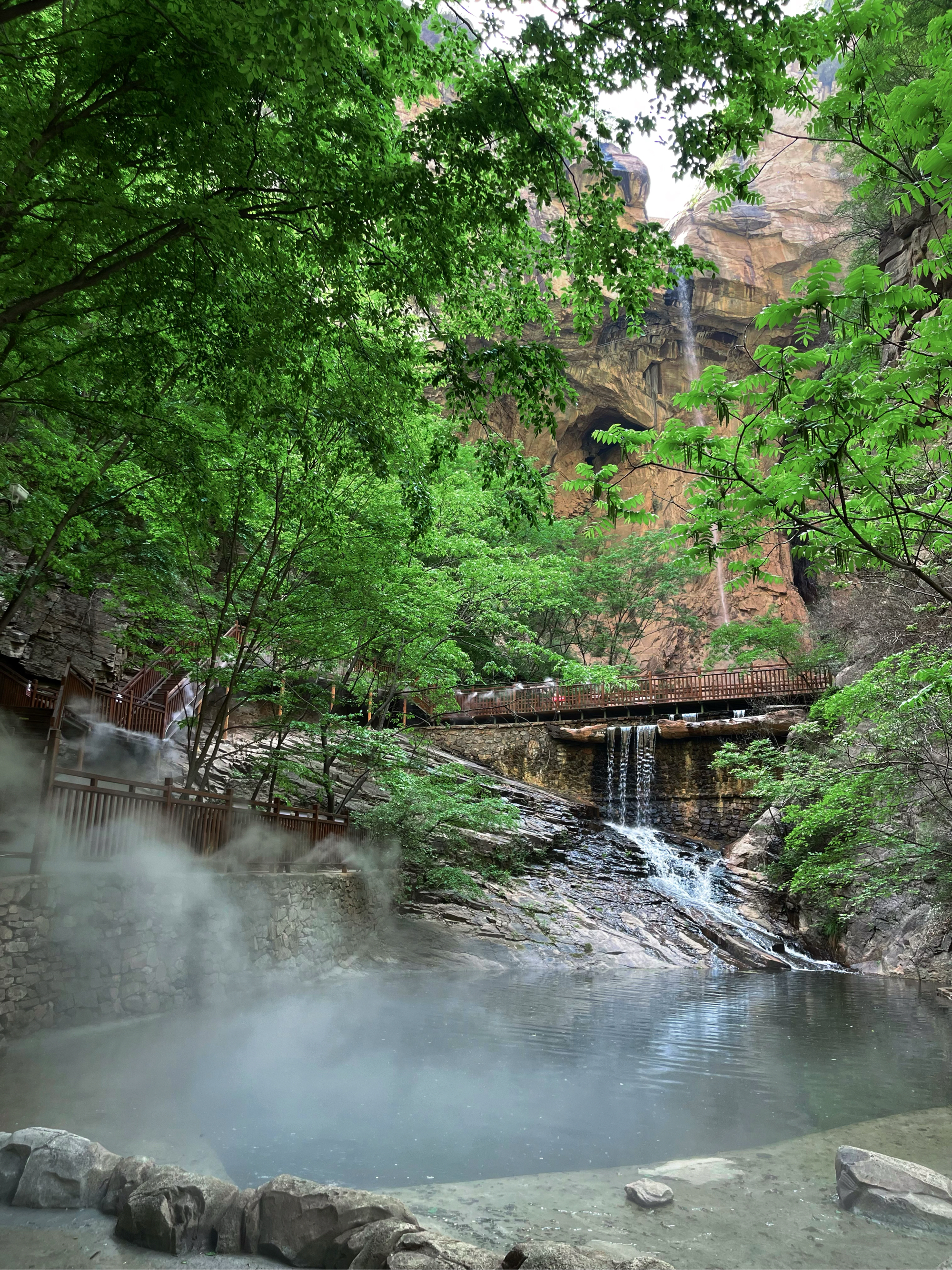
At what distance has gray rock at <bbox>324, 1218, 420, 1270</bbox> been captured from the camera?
2971 millimetres

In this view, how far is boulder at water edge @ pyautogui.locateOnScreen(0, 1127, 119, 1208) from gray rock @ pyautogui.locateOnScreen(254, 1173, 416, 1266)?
93cm

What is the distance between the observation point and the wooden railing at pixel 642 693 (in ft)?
79.6

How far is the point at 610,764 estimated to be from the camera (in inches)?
980

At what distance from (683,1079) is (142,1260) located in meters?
4.88

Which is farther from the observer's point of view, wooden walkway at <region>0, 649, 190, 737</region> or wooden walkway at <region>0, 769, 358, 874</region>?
wooden walkway at <region>0, 649, 190, 737</region>

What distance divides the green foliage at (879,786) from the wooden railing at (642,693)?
9.46m

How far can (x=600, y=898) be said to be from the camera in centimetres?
1684

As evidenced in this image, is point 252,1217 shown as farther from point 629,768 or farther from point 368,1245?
point 629,768

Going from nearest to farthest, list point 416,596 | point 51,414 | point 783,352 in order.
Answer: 1. point 783,352
2. point 51,414
3. point 416,596

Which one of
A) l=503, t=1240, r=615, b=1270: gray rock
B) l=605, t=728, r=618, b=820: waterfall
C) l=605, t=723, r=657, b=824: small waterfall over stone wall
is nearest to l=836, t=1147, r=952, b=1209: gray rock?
l=503, t=1240, r=615, b=1270: gray rock

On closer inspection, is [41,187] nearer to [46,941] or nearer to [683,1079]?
[46,941]

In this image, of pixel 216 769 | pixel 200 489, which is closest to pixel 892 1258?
pixel 200 489

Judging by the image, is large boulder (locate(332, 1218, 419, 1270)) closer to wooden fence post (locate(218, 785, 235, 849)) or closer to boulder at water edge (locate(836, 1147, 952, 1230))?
boulder at water edge (locate(836, 1147, 952, 1230))

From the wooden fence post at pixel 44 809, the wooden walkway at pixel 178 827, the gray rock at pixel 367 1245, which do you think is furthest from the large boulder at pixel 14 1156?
the wooden fence post at pixel 44 809
